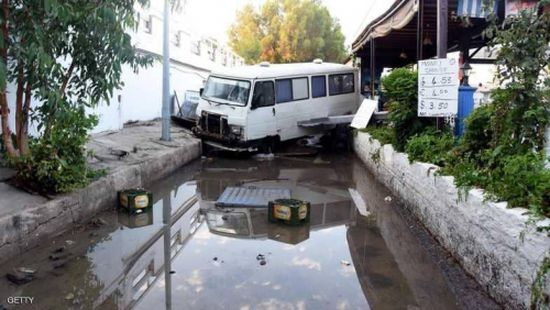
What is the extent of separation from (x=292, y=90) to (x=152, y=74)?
5.38 m

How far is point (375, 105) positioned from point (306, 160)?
2220 mm

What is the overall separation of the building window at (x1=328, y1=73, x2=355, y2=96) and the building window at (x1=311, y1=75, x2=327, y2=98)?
24 cm

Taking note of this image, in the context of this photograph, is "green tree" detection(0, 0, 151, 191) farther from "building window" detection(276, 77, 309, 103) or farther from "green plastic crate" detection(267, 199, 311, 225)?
"building window" detection(276, 77, 309, 103)

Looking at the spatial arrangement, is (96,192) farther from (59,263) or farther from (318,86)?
(318,86)

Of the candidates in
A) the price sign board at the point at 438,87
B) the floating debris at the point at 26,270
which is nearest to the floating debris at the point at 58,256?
the floating debris at the point at 26,270

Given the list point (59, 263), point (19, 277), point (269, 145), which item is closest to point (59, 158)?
point (59, 263)

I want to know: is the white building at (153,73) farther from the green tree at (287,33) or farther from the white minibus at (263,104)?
the green tree at (287,33)

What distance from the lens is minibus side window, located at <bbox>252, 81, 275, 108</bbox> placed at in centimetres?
1195

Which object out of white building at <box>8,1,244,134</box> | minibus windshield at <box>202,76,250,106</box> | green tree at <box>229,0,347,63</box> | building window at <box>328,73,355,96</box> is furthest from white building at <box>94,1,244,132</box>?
green tree at <box>229,0,347,63</box>

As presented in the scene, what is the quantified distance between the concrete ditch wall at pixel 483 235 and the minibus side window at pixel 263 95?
20.0 feet

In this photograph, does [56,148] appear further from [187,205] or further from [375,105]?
[375,105]

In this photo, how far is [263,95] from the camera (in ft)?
39.8

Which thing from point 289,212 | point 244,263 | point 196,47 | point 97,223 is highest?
point 196,47

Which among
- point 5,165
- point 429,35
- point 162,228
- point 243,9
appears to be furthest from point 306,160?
point 243,9
